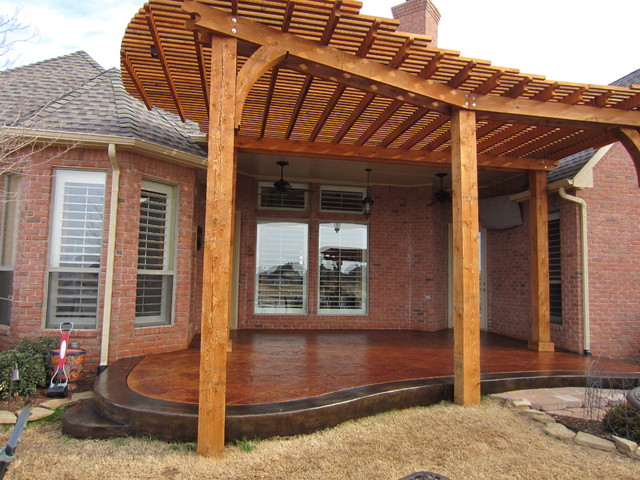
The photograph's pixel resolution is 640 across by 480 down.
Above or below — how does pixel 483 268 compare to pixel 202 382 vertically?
above

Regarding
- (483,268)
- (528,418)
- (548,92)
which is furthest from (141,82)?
(483,268)

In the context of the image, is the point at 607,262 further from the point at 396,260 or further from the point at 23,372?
the point at 23,372

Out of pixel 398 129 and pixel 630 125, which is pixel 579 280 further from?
pixel 398 129

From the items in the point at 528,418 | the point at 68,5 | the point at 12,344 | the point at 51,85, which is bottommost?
the point at 528,418

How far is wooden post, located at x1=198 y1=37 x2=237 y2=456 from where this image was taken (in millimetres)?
3033

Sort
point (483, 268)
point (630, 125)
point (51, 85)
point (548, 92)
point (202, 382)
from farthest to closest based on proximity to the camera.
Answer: point (483, 268)
point (51, 85)
point (630, 125)
point (548, 92)
point (202, 382)

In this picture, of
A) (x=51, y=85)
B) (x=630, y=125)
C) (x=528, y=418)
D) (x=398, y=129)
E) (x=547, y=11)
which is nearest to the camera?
(x=528, y=418)

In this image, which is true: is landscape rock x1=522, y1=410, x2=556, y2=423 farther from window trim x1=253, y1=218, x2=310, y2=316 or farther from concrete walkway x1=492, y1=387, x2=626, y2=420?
window trim x1=253, y1=218, x2=310, y2=316

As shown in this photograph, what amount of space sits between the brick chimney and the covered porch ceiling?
5371 mm

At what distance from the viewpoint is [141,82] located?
4586 millimetres

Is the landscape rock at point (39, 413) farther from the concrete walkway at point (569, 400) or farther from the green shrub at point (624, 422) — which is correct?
the green shrub at point (624, 422)

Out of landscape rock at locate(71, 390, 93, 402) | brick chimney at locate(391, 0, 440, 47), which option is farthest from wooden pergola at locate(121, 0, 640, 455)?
brick chimney at locate(391, 0, 440, 47)

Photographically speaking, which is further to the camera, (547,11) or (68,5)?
(547,11)

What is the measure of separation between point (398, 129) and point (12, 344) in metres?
5.32
